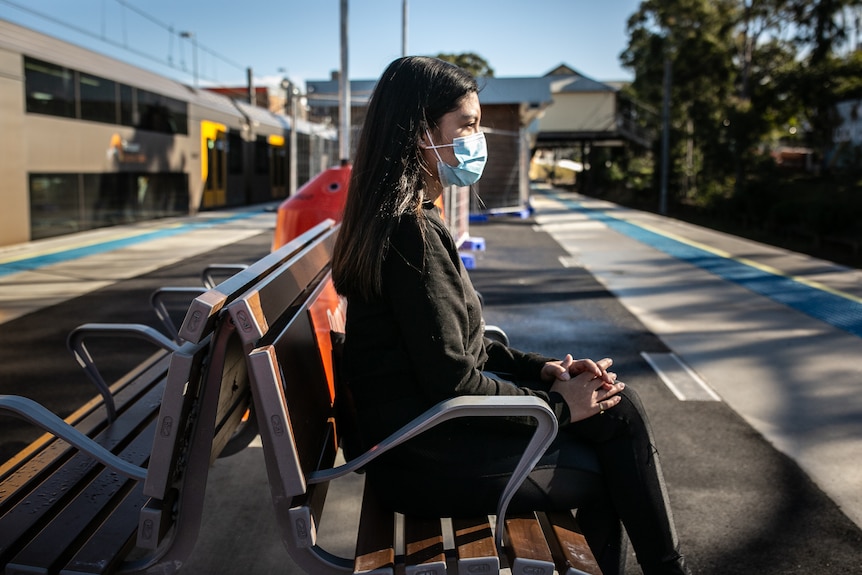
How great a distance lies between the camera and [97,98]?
17.5 meters

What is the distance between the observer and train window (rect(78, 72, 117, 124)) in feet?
55.3

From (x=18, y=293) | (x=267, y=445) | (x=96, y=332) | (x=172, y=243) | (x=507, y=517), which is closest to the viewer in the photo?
(x=267, y=445)

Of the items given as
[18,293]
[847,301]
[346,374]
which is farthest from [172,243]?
[346,374]

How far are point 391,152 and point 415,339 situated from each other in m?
0.58

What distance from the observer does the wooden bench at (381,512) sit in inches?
79.1

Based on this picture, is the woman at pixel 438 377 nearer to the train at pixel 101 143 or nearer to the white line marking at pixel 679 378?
the white line marking at pixel 679 378

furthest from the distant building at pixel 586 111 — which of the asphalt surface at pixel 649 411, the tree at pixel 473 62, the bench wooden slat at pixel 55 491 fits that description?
the bench wooden slat at pixel 55 491

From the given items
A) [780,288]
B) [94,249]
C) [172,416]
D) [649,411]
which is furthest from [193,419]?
[94,249]

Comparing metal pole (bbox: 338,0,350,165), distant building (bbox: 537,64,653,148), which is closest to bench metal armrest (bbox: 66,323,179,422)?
metal pole (bbox: 338,0,350,165)

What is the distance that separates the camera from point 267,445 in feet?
6.84

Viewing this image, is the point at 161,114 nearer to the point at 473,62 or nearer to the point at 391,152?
the point at 391,152

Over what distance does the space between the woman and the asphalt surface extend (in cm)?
96

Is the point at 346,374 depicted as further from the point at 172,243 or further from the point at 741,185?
the point at 741,185

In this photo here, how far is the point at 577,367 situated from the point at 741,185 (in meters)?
28.8
